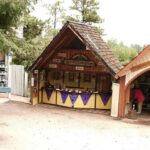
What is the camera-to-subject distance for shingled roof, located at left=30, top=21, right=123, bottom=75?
62.1 ft

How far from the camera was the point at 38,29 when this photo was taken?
27766mm

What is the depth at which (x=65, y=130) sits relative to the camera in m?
15.7

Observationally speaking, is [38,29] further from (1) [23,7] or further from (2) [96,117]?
(2) [96,117]

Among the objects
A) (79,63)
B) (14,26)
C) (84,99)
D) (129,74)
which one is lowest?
(84,99)

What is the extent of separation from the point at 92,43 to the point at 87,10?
61.0 ft

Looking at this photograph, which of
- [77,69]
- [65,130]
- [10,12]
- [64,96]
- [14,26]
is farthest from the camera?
[14,26]

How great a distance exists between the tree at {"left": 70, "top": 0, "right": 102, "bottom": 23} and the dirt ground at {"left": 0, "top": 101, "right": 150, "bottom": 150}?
60.5 ft

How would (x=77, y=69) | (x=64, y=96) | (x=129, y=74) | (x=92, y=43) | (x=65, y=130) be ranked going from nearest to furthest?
(x=65, y=130) → (x=129, y=74) → (x=92, y=43) → (x=77, y=69) → (x=64, y=96)

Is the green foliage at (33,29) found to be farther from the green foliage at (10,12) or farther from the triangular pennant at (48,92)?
the triangular pennant at (48,92)

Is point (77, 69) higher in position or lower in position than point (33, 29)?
lower

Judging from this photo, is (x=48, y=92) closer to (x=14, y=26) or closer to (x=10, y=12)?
(x=14, y=26)

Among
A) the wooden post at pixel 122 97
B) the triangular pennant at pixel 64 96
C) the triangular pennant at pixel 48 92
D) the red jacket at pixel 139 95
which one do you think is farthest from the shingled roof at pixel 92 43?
the triangular pennant at pixel 64 96

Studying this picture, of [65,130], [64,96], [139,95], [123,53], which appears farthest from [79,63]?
[123,53]

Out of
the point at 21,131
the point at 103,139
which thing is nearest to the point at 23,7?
the point at 21,131
